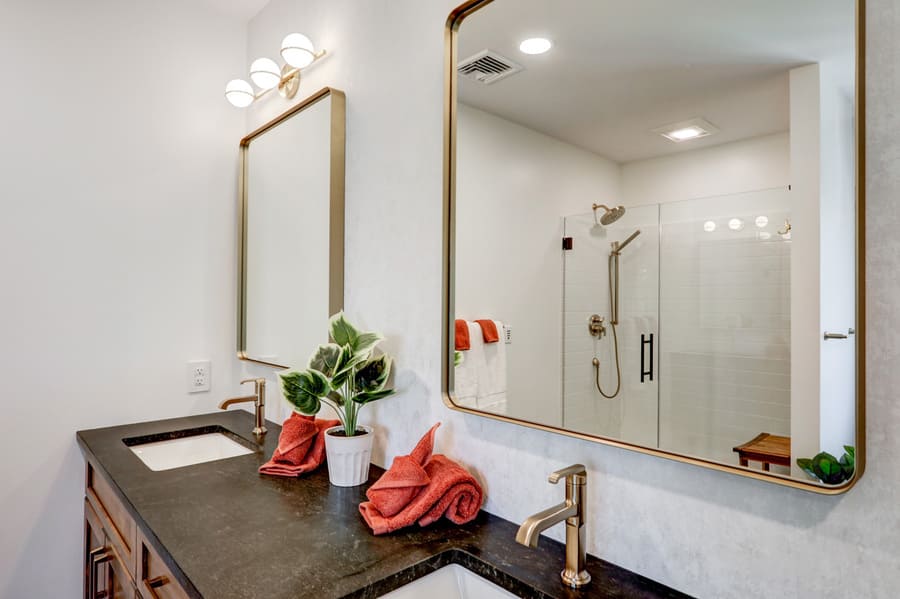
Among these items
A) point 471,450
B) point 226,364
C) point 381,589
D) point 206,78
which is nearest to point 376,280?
point 471,450

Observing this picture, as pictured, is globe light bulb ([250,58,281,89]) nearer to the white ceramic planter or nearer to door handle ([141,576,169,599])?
Answer: the white ceramic planter

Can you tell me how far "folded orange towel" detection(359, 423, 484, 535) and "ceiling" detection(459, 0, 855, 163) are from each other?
0.71 meters

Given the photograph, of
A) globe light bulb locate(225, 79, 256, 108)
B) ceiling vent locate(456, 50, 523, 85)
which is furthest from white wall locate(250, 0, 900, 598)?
globe light bulb locate(225, 79, 256, 108)

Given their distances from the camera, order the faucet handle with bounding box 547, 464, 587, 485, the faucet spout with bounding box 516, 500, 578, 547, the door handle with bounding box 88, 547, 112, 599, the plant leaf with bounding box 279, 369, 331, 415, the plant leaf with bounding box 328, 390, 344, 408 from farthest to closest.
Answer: the door handle with bounding box 88, 547, 112, 599 → the plant leaf with bounding box 328, 390, 344, 408 → the plant leaf with bounding box 279, 369, 331, 415 → the faucet handle with bounding box 547, 464, 587, 485 → the faucet spout with bounding box 516, 500, 578, 547

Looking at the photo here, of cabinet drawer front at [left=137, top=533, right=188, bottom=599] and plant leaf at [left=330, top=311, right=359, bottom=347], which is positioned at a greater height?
plant leaf at [left=330, top=311, right=359, bottom=347]

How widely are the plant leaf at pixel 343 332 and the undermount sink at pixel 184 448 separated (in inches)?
24.8

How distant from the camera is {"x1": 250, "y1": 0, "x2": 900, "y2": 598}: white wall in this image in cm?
65

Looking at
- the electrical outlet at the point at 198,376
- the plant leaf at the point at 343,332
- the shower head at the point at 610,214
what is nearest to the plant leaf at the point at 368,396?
the plant leaf at the point at 343,332

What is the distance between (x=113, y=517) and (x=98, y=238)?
0.94 m

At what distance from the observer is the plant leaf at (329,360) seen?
4.13 ft

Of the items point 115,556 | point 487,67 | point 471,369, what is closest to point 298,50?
point 487,67

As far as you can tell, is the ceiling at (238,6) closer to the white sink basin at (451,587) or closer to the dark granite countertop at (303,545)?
the dark granite countertop at (303,545)

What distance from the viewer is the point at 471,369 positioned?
3.87ft

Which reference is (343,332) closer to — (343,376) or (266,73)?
(343,376)
